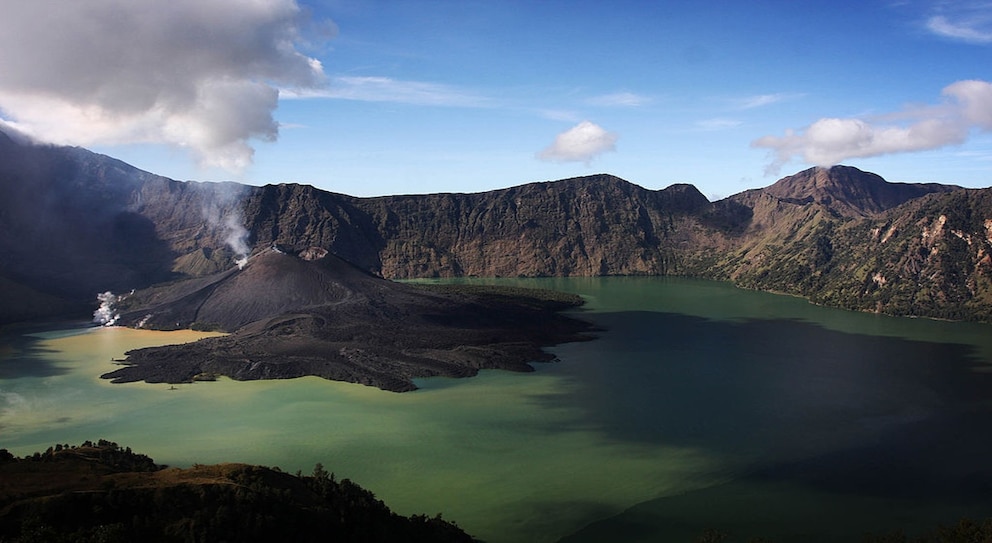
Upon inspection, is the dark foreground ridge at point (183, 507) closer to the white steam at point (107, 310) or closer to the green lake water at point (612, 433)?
the green lake water at point (612, 433)

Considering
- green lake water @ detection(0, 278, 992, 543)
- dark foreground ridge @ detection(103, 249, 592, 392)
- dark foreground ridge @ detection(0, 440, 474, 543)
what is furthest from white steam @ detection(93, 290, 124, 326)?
dark foreground ridge @ detection(0, 440, 474, 543)

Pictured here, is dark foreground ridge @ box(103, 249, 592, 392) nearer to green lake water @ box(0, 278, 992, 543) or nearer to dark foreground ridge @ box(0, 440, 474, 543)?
green lake water @ box(0, 278, 992, 543)

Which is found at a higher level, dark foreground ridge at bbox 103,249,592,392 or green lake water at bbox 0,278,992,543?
dark foreground ridge at bbox 103,249,592,392

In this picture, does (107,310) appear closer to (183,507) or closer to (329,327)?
(329,327)

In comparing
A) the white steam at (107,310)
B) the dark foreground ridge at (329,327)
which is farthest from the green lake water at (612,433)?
the white steam at (107,310)

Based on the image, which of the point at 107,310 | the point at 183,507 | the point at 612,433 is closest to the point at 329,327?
the point at 612,433

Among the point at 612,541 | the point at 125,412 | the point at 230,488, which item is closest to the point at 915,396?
the point at 612,541
